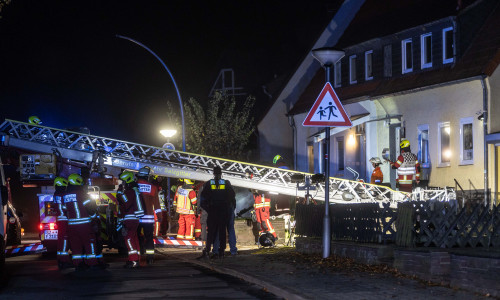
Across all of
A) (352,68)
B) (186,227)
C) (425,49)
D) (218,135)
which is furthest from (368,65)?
(218,135)

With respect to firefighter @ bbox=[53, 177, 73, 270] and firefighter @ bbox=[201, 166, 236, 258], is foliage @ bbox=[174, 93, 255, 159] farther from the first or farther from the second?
firefighter @ bbox=[53, 177, 73, 270]

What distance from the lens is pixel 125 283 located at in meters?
13.1

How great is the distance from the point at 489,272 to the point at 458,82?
505 inches

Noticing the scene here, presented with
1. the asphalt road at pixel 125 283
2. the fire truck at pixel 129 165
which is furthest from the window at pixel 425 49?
the asphalt road at pixel 125 283

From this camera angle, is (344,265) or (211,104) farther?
(211,104)

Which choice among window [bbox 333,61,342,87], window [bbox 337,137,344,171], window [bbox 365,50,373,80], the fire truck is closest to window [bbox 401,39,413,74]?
window [bbox 365,50,373,80]

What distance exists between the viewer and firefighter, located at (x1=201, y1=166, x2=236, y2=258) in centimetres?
1723

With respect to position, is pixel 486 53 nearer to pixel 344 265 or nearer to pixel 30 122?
pixel 344 265

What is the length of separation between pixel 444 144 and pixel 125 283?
13892 millimetres

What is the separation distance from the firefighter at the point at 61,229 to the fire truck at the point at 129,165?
4713mm

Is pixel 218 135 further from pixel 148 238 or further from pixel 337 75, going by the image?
pixel 148 238

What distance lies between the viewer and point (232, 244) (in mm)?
17891

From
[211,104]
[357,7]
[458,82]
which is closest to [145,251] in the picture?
[458,82]

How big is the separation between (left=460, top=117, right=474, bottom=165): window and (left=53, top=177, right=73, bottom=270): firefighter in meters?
11.7
